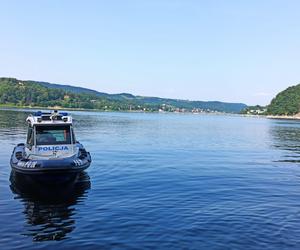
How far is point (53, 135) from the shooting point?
2484 centimetres

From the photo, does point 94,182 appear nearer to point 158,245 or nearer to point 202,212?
point 202,212

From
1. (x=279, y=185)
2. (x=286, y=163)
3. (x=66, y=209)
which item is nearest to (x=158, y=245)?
(x=66, y=209)

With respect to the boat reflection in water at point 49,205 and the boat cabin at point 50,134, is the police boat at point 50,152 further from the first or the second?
the boat reflection in water at point 49,205

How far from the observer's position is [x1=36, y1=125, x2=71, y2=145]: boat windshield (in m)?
24.4

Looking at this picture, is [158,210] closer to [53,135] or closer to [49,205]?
[49,205]

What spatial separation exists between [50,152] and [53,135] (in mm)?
1447

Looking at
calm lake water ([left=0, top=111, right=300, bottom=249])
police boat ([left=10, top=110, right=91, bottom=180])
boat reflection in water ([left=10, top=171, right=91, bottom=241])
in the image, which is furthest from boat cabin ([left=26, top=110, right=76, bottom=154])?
calm lake water ([left=0, top=111, right=300, bottom=249])

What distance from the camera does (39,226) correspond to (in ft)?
51.7

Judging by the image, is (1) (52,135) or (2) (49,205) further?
(1) (52,135)

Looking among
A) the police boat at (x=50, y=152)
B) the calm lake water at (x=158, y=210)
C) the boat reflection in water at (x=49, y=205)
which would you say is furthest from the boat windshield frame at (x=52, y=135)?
the calm lake water at (x=158, y=210)

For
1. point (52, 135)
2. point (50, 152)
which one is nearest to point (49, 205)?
point (50, 152)

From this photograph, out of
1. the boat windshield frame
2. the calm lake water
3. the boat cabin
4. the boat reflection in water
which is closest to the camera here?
the calm lake water

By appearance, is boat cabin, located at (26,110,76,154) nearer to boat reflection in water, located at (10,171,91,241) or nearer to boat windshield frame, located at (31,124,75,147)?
boat windshield frame, located at (31,124,75,147)

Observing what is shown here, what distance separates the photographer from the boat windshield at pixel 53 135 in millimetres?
24438
